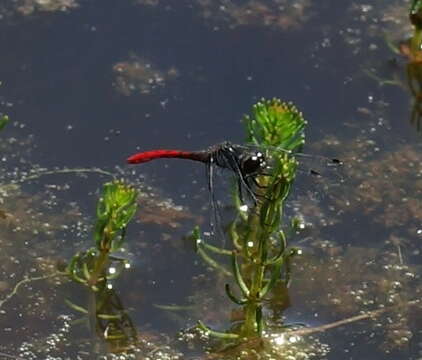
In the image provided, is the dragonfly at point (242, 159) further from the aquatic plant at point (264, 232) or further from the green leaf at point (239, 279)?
the green leaf at point (239, 279)

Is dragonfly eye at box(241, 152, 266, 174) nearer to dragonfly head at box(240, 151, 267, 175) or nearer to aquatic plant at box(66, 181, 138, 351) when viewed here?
dragonfly head at box(240, 151, 267, 175)

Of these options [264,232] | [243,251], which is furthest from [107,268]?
[264,232]

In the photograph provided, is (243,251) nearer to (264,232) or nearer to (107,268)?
(264,232)

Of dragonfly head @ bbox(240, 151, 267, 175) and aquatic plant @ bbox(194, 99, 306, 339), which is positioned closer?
aquatic plant @ bbox(194, 99, 306, 339)

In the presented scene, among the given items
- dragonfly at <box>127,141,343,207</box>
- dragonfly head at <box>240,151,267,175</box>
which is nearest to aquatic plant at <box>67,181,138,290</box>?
dragonfly at <box>127,141,343,207</box>

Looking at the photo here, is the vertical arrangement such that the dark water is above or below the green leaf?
above

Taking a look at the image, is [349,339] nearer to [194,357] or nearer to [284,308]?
[284,308]
